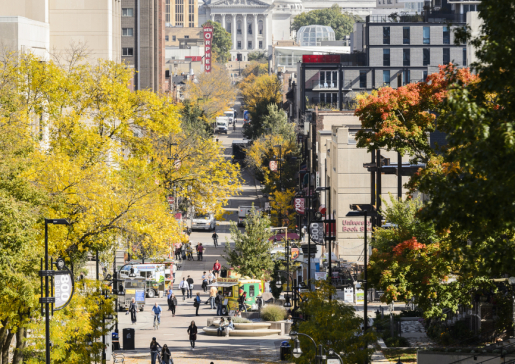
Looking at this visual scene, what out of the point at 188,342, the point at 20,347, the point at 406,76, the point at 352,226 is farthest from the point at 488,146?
the point at 406,76

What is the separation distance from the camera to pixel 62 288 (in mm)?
23469

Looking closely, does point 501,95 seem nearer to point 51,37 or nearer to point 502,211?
point 502,211

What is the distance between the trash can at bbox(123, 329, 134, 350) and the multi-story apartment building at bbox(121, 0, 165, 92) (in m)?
59.8

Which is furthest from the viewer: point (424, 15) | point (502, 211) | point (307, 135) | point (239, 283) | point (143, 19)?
point (424, 15)

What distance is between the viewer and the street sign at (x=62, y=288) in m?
23.3

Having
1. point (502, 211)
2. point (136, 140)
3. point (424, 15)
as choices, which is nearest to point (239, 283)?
point (136, 140)

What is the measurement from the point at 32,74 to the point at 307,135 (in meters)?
56.9

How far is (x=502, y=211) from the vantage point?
553 inches

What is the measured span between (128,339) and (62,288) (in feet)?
49.2

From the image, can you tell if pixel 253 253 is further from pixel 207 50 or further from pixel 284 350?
pixel 207 50

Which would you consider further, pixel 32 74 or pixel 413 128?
pixel 32 74

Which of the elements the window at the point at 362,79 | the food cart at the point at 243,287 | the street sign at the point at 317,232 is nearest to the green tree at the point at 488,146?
the food cart at the point at 243,287

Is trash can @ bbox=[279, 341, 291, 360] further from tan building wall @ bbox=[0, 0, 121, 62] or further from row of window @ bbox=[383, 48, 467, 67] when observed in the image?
row of window @ bbox=[383, 48, 467, 67]

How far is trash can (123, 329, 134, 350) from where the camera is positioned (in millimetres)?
37750
